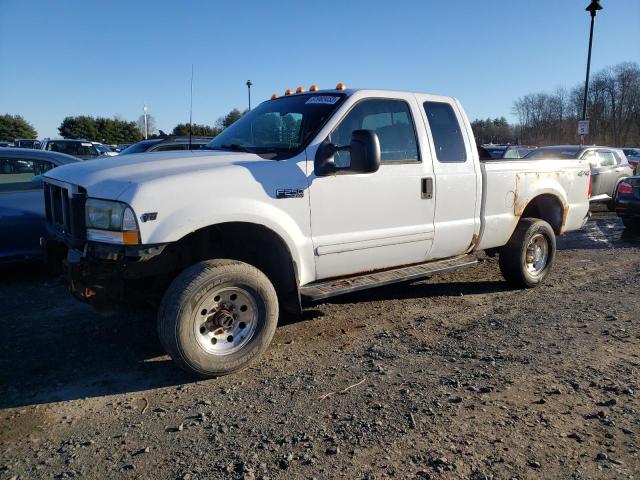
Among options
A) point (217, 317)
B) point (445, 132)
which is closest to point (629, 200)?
point (445, 132)

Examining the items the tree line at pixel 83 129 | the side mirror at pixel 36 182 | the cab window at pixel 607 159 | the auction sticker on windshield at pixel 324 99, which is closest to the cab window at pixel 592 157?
the cab window at pixel 607 159

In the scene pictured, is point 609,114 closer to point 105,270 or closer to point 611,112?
point 611,112

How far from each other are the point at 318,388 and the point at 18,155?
16.3ft

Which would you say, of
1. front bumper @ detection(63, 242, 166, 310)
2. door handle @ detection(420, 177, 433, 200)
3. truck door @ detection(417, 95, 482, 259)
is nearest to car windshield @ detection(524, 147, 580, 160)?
truck door @ detection(417, 95, 482, 259)

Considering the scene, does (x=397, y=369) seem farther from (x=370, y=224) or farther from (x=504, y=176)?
(x=504, y=176)

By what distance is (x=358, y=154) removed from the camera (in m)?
3.78

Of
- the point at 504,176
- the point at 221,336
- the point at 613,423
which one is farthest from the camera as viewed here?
the point at 504,176

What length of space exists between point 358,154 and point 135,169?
161 cm

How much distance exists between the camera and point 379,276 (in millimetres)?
4488

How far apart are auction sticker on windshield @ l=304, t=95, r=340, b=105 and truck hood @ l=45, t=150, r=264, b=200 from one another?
85cm

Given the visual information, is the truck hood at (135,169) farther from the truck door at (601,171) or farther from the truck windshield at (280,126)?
the truck door at (601,171)

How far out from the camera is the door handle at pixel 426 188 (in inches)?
183

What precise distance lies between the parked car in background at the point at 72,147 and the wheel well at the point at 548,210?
16.6 metres

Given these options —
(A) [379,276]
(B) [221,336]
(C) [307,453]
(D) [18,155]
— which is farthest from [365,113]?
(D) [18,155]
